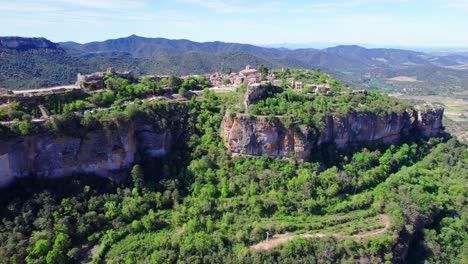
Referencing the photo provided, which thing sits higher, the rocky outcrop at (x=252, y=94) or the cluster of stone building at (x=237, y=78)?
the cluster of stone building at (x=237, y=78)

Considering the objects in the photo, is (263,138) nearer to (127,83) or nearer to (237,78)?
(237,78)

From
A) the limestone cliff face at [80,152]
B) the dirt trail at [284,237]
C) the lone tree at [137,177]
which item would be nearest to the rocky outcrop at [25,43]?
the limestone cliff face at [80,152]

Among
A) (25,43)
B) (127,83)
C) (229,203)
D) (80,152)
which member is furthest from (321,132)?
(25,43)

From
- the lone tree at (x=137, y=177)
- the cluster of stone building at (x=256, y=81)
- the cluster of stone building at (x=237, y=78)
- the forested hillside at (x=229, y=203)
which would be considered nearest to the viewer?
the forested hillside at (x=229, y=203)

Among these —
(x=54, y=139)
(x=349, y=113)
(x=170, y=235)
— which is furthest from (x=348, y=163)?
(x=54, y=139)

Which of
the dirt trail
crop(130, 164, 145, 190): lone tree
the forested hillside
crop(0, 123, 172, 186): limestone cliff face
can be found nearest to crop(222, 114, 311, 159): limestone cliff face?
the forested hillside

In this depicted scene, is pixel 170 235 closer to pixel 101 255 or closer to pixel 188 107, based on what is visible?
pixel 101 255

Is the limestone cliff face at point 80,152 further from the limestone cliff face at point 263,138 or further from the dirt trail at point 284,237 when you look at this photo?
the dirt trail at point 284,237

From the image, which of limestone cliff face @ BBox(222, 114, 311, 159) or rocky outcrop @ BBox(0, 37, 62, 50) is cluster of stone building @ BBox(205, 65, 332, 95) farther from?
rocky outcrop @ BBox(0, 37, 62, 50)
